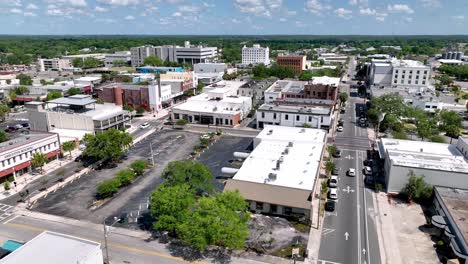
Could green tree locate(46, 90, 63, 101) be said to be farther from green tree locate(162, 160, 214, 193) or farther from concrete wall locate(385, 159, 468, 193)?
concrete wall locate(385, 159, 468, 193)

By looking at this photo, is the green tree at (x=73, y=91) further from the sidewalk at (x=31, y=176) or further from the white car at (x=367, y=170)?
the white car at (x=367, y=170)

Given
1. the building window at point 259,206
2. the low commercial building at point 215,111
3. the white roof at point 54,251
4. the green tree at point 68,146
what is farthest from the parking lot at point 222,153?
the green tree at point 68,146

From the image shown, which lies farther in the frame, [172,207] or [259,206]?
[259,206]

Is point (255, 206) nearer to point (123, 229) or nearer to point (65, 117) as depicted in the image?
point (123, 229)

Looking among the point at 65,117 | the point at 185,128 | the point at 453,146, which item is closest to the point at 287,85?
the point at 185,128

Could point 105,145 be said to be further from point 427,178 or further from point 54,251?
point 427,178

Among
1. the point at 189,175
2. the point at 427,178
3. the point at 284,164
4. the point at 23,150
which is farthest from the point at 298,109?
the point at 23,150

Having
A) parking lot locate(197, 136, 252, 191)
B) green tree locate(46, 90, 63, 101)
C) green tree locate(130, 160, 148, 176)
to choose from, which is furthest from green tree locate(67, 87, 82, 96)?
green tree locate(130, 160, 148, 176)
